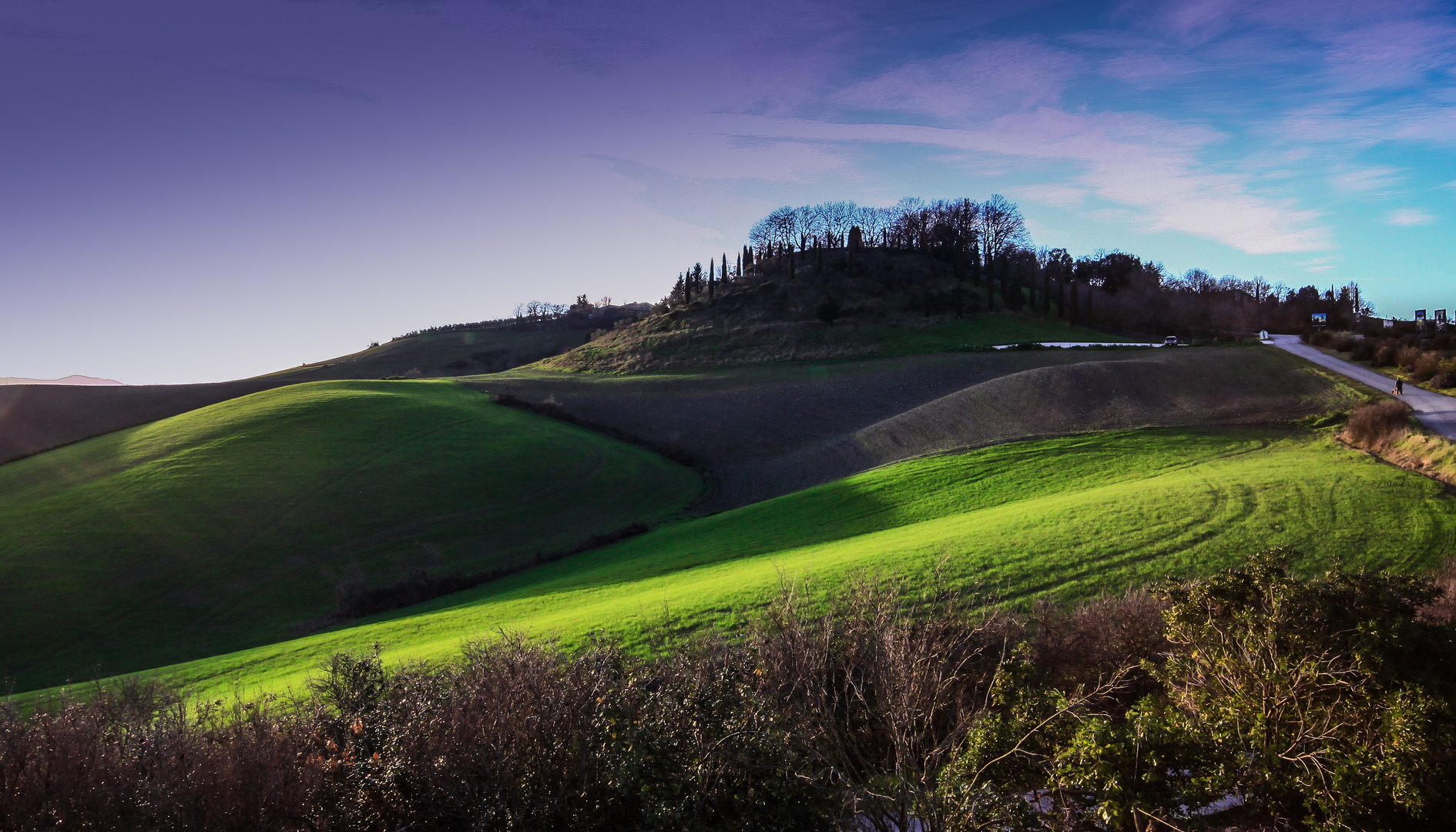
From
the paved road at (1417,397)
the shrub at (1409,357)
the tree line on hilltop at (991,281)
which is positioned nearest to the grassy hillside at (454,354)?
the tree line on hilltop at (991,281)

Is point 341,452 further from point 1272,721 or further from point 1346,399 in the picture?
point 1346,399

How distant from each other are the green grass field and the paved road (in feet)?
17.4

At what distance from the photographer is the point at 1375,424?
27703 millimetres

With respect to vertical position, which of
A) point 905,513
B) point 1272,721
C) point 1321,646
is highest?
point 1321,646

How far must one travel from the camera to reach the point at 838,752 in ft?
27.1

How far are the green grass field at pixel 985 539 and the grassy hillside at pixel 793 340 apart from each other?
1709 inches

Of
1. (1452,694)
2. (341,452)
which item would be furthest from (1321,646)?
(341,452)

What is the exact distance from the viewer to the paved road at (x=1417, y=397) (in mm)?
29875

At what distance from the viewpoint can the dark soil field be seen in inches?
1384

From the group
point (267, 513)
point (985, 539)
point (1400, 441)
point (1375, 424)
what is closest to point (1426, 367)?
point (1375, 424)

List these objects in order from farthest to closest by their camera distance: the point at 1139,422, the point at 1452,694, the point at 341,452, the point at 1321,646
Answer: the point at 341,452 < the point at 1139,422 < the point at 1321,646 < the point at 1452,694

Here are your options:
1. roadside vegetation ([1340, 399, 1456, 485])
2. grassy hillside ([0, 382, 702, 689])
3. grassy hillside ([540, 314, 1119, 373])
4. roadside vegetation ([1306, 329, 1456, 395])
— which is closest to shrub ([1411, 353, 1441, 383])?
roadside vegetation ([1306, 329, 1456, 395])

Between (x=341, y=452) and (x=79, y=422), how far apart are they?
858 inches

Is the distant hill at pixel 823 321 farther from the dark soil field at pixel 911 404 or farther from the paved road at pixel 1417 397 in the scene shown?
the paved road at pixel 1417 397
